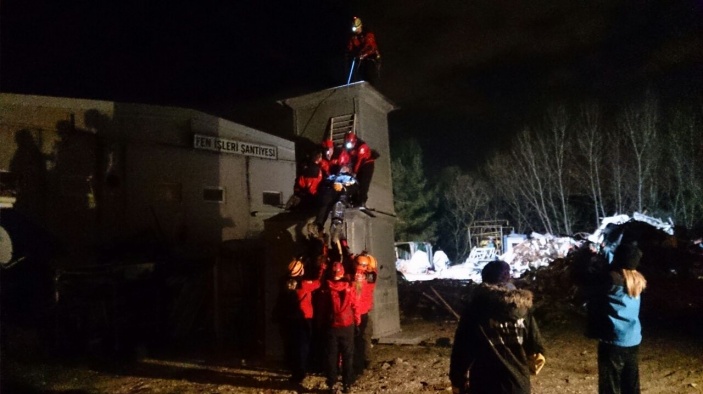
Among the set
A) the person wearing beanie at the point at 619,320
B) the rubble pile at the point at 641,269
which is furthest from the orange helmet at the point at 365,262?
the rubble pile at the point at 641,269

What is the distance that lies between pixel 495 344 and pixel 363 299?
139 inches

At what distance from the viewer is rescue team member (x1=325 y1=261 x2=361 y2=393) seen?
6.74 meters

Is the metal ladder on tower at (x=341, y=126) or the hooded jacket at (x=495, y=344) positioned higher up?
the metal ladder on tower at (x=341, y=126)

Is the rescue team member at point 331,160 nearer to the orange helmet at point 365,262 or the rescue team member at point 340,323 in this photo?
the orange helmet at point 365,262

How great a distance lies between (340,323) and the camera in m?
6.73

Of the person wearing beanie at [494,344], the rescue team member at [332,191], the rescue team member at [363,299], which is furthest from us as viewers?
the rescue team member at [332,191]

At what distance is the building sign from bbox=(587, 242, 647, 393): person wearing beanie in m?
13.5

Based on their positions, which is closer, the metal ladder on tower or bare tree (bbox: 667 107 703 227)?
the metal ladder on tower

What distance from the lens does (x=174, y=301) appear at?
11.2m

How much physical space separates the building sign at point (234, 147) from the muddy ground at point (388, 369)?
24.7ft

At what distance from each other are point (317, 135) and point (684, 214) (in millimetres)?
22729

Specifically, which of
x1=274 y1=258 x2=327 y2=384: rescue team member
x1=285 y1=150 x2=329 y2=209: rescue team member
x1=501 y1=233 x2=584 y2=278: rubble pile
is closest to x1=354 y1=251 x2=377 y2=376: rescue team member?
x1=274 y1=258 x2=327 y2=384: rescue team member

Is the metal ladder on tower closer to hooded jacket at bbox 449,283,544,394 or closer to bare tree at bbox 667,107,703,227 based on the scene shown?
hooded jacket at bbox 449,283,544,394

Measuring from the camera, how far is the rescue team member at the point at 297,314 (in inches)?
288
